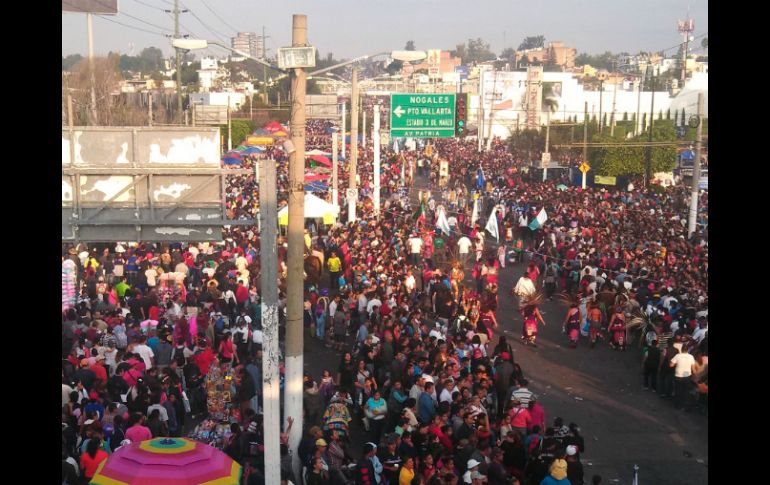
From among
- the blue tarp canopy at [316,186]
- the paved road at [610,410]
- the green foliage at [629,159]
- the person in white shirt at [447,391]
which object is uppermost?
the green foliage at [629,159]

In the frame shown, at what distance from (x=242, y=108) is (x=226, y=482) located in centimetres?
7422

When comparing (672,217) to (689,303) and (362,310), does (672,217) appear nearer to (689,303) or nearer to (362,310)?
(689,303)

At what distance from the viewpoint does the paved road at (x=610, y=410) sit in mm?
12898

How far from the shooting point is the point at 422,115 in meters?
31.1

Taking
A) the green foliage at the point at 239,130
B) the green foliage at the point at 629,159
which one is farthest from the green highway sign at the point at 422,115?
the green foliage at the point at 239,130

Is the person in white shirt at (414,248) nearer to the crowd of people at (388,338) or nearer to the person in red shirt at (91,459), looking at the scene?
the crowd of people at (388,338)

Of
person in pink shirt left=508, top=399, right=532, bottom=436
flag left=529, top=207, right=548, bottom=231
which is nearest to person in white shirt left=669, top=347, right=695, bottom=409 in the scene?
person in pink shirt left=508, top=399, right=532, bottom=436

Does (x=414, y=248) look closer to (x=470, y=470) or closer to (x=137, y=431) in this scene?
(x=137, y=431)

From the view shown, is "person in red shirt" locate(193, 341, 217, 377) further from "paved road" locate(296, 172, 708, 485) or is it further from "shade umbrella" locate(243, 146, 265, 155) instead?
"shade umbrella" locate(243, 146, 265, 155)

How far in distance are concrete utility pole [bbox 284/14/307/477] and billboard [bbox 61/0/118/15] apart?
164 ft

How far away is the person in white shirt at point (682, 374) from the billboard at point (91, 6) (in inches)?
1956

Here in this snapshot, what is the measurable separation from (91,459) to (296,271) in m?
3.09

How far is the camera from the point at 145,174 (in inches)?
441

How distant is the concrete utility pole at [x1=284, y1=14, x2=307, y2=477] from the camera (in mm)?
11320
